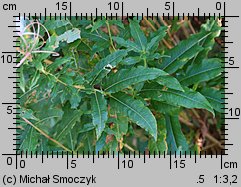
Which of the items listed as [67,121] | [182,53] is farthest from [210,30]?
[67,121]

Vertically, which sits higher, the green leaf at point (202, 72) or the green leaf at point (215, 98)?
the green leaf at point (202, 72)

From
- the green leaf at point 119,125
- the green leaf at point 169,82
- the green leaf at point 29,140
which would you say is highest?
the green leaf at point 169,82

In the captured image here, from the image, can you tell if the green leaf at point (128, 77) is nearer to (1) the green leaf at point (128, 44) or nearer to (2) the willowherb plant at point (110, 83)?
(2) the willowherb plant at point (110, 83)

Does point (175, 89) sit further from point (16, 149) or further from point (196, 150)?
point (16, 149)

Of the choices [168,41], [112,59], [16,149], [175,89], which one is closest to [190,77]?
[175,89]

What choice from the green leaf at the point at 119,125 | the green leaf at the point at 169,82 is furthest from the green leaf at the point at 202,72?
the green leaf at the point at 119,125

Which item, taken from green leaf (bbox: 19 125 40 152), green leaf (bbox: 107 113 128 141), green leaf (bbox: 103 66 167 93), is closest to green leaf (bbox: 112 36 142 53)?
green leaf (bbox: 103 66 167 93)

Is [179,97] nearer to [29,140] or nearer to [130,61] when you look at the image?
[130,61]
